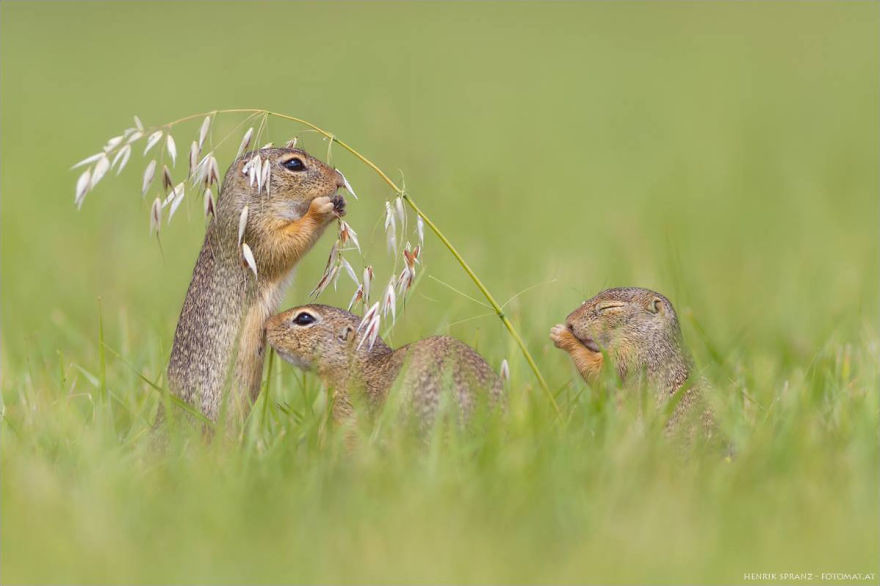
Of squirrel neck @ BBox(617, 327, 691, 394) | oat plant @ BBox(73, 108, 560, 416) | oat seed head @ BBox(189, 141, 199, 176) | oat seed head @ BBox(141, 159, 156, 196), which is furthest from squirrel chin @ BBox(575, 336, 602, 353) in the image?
oat seed head @ BBox(141, 159, 156, 196)

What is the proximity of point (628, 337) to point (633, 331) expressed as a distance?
4 centimetres

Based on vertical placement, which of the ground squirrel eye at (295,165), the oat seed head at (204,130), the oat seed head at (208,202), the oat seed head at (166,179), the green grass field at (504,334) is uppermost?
the oat seed head at (204,130)

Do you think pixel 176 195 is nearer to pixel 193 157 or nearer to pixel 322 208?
pixel 193 157

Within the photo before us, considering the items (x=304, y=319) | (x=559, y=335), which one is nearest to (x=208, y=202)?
(x=304, y=319)

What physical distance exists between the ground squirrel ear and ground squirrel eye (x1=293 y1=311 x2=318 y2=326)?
15cm

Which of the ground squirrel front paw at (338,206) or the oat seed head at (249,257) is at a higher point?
the ground squirrel front paw at (338,206)

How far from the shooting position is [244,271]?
5922 millimetres

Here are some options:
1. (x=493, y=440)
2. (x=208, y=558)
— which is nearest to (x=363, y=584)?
(x=208, y=558)

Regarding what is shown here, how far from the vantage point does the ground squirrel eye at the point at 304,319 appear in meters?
6.09

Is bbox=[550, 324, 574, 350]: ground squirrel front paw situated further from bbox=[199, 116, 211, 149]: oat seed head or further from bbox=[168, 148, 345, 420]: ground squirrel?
bbox=[199, 116, 211, 149]: oat seed head

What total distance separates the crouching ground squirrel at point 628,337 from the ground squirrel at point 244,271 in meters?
1.30

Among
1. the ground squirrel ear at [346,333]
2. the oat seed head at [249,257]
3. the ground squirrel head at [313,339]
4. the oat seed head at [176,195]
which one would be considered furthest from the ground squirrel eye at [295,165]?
the oat seed head at [176,195]

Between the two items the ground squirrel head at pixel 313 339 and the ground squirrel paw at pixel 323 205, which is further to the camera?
the ground squirrel head at pixel 313 339

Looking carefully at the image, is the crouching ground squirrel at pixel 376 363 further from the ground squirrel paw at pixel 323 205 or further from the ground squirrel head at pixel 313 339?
the ground squirrel paw at pixel 323 205
